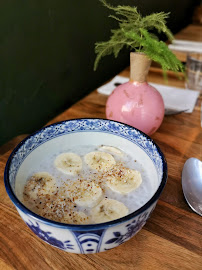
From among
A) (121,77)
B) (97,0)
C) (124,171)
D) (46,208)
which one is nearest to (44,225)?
(46,208)

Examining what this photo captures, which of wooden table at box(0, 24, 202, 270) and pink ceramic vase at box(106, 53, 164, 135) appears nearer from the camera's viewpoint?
wooden table at box(0, 24, 202, 270)

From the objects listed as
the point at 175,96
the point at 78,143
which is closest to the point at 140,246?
the point at 78,143

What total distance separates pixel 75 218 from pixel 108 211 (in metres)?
0.07

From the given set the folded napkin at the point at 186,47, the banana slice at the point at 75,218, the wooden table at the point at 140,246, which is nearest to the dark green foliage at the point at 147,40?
the wooden table at the point at 140,246

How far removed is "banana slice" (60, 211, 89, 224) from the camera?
524mm

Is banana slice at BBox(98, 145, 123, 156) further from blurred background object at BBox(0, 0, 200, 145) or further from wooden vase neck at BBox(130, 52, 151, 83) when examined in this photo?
blurred background object at BBox(0, 0, 200, 145)

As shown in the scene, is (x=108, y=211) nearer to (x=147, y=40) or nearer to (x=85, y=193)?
(x=85, y=193)

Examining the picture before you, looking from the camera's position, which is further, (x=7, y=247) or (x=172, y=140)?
(x=172, y=140)

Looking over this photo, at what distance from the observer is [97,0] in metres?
1.35

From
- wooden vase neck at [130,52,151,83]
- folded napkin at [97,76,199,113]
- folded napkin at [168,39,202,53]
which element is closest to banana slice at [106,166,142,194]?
wooden vase neck at [130,52,151,83]

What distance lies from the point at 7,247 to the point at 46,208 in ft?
0.35

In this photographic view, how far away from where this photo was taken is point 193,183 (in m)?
0.67

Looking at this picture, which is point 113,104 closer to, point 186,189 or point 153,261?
point 186,189

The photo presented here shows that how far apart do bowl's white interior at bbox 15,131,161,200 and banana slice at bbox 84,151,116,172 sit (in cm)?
4
